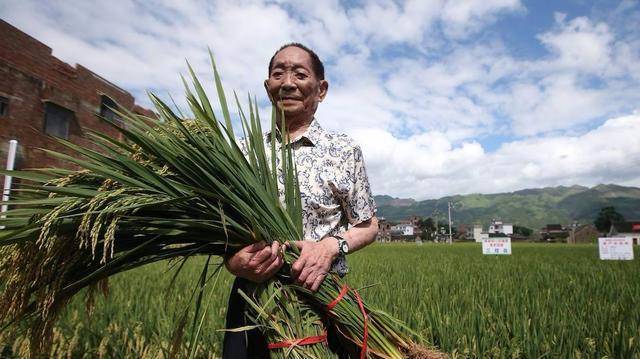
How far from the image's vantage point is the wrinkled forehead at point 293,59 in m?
1.49

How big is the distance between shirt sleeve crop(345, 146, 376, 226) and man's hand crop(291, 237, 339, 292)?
0.74ft

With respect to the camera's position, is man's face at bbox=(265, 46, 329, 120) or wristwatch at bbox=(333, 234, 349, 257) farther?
man's face at bbox=(265, 46, 329, 120)

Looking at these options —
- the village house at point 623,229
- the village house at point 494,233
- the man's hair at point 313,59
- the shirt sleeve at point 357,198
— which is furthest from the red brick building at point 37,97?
the village house at point 623,229

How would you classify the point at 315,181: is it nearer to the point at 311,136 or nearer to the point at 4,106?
the point at 311,136

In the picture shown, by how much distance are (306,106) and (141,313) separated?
240cm

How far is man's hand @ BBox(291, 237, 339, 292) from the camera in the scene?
46.4 inches

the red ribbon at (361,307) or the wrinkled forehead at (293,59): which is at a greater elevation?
the wrinkled forehead at (293,59)

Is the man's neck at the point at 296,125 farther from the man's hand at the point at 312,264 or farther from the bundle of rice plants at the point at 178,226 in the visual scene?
the man's hand at the point at 312,264

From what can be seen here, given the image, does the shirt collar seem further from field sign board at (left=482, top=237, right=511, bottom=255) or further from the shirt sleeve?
field sign board at (left=482, top=237, right=511, bottom=255)

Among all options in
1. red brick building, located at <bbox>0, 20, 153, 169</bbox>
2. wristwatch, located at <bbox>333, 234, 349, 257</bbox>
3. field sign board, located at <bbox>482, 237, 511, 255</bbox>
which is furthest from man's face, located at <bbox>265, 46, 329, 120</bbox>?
field sign board, located at <bbox>482, 237, 511, 255</bbox>

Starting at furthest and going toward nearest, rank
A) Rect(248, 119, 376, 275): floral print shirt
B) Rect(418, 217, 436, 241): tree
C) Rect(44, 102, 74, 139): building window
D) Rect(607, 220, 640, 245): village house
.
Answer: Rect(418, 217, 436, 241): tree < Rect(607, 220, 640, 245): village house < Rect(44, 102, 74, 139): building window < Rect(248, 119, 376, 275): floral print shirt

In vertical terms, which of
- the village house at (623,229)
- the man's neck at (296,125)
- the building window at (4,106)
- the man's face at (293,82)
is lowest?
the village house at (623,229)

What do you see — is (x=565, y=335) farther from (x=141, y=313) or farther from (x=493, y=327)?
(x=141, y=313)

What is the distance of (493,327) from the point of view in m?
2.67
